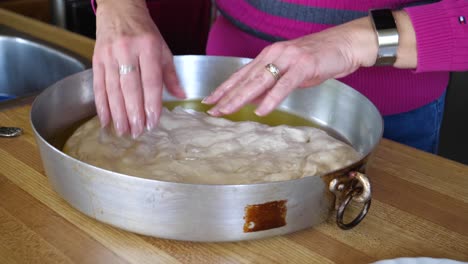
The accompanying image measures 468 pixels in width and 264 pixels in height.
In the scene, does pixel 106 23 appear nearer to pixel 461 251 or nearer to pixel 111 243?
pixel 111 243

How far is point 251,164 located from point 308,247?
0.64ft

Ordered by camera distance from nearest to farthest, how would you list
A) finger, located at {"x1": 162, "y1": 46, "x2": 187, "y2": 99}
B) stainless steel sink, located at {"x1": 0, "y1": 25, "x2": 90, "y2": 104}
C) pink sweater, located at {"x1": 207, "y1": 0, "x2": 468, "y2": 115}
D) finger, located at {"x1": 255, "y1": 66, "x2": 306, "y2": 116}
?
1. finger, located at {"x1": 255, "y1": 66, "x2": 306, "y2": 116}
2. finger, located at {"x1": 162, "y1": 46, "x2": 187, "y2": 99}
3. pink sweater, located at {"x1": 207, "y1": 0, "x2": 468, "y2": 115}
4. stainless steel sink, located at {"x1": 0, "y1": 25, "x2": 90, "y2": 104}

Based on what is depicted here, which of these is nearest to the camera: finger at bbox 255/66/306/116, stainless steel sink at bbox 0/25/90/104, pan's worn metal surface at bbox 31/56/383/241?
pan's worn metal surface at bbox 31/56/383/241

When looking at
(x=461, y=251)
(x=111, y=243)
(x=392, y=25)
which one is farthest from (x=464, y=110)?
(x=111, y=243)

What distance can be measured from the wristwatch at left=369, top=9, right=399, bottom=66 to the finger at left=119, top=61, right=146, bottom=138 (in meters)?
0.39

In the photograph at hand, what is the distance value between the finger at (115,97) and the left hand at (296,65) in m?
0.13

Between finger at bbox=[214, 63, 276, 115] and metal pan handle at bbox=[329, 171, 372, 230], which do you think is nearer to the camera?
metal pan handle at bbox=[329, 171, 372, 230]

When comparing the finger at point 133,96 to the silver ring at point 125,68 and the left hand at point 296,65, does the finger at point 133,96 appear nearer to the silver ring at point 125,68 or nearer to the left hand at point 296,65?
the silver ring at point 125,68

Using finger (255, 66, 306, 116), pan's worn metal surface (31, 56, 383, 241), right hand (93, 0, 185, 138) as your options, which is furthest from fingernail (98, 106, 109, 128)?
finger (255, 66, 306, 116)

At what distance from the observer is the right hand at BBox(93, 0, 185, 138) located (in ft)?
2.99

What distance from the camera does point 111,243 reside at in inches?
31.7

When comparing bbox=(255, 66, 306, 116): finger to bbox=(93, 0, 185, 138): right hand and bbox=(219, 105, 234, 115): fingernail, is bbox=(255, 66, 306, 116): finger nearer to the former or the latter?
bbox=(219, 105, 234, 115): fingernail

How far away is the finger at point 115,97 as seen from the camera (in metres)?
0.91

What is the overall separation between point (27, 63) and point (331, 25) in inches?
33.5
